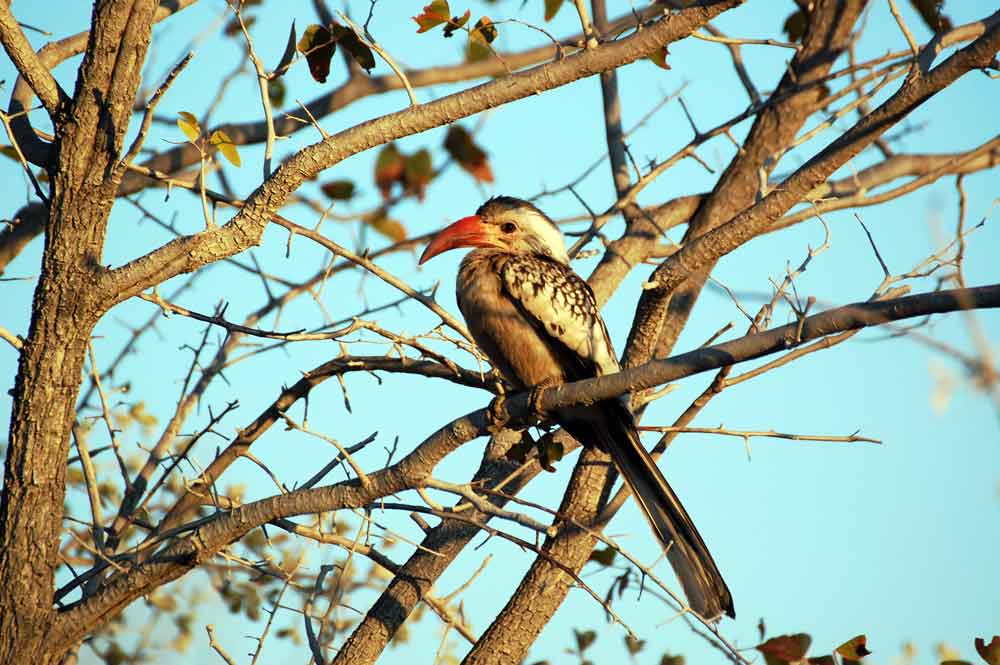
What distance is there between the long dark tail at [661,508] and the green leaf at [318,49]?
5.61 ft

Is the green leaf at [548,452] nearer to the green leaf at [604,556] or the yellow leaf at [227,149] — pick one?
the green leaf at [604,556]

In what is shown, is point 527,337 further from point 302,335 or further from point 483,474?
point 302,335

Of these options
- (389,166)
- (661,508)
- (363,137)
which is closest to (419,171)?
(389,166)

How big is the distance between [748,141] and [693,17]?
6.83ft

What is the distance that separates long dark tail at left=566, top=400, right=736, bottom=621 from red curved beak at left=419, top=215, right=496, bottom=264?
1164mm

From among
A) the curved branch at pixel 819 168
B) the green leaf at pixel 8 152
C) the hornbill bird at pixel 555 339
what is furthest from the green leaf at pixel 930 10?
the green leaf at pixel 8 152

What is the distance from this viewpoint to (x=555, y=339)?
15.3 feet

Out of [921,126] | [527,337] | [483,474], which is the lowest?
[483,474]

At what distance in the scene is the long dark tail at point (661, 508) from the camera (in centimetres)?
392

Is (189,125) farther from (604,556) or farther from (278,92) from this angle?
(604,556)

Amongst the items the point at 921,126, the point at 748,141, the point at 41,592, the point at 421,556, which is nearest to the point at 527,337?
the point at 421,556

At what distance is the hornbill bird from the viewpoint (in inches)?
161

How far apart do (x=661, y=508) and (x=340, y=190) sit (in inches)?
74.8

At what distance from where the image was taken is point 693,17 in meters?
3.63
